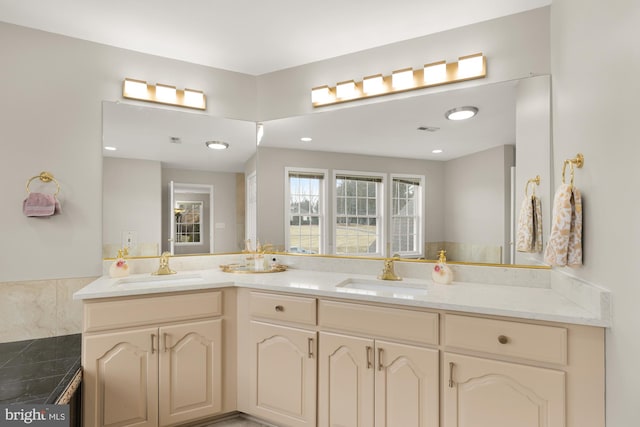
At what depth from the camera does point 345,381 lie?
1.83 m

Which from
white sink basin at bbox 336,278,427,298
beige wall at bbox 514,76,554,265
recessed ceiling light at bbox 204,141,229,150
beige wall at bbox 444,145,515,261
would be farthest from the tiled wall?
beige wall at bbox 514,76,554,265

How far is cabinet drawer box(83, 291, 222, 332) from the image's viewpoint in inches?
72.0

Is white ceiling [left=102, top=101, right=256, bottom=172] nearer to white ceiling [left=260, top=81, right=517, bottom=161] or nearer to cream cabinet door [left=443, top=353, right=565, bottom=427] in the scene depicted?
white ceiling [left=260, top=81, right=517, bottom=161]

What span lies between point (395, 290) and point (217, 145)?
1790mm

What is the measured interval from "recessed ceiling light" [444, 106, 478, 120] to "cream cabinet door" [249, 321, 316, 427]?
1623 mm

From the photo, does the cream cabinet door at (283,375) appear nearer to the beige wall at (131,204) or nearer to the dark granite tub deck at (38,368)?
the dark granite tub deck at (38,368)

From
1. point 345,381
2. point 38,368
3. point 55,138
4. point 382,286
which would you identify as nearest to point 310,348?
point 345,381


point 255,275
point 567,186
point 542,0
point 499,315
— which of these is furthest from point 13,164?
point 542,0

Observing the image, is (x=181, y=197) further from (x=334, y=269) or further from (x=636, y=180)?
(x=636, y=180)

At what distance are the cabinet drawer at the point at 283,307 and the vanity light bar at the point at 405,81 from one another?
1477 mm

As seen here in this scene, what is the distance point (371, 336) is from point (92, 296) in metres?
1.52

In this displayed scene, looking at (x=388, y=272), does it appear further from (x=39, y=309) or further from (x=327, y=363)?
(x=39, y=309)

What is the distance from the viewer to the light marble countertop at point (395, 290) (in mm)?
1437

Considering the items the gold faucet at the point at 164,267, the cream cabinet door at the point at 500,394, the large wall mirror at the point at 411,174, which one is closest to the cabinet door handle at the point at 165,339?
the gold faucet at the point at 164,267
